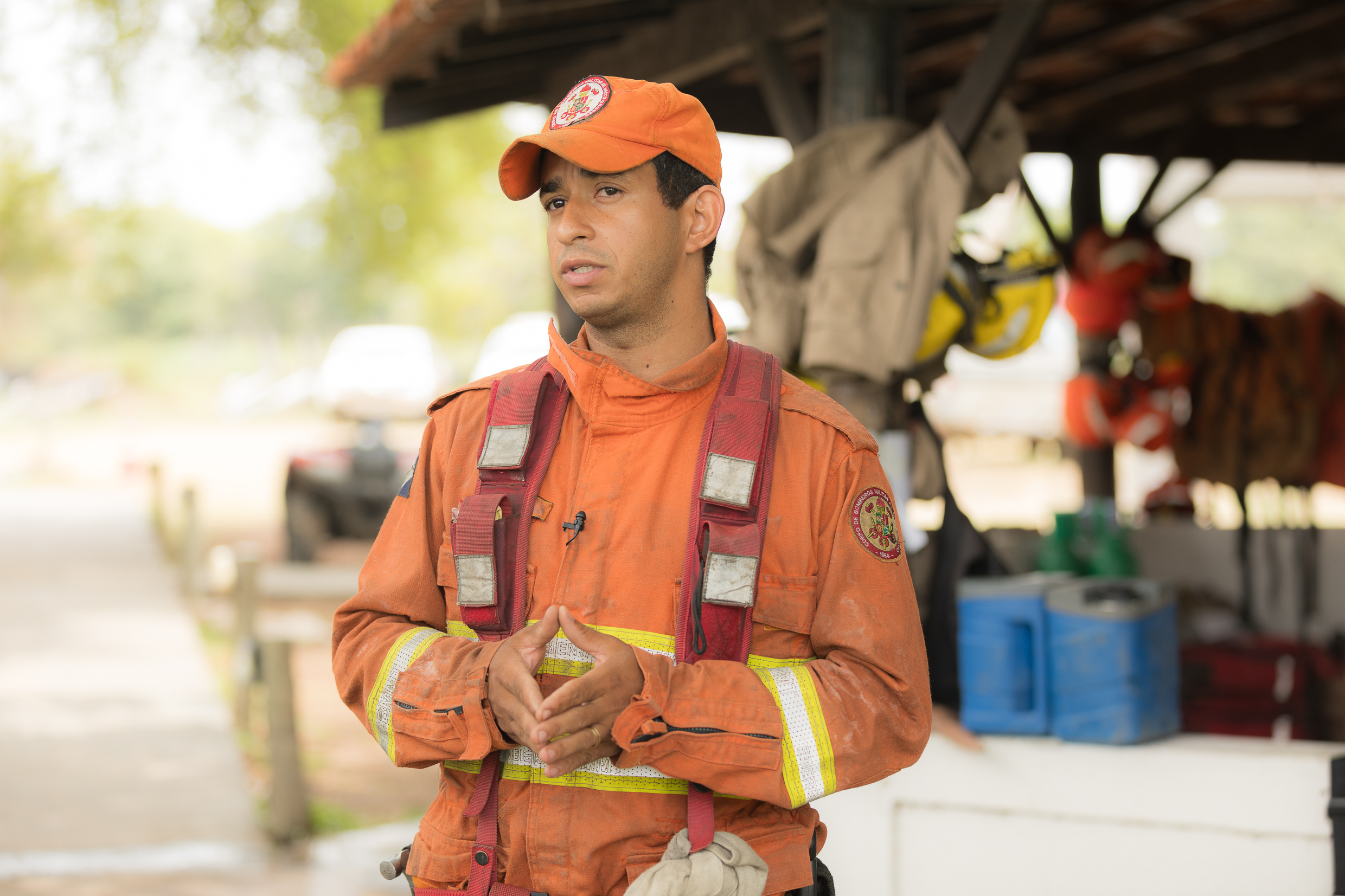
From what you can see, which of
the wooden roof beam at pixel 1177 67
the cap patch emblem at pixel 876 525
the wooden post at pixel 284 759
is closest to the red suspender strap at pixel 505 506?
the cap patch emblem at pixel 876 525

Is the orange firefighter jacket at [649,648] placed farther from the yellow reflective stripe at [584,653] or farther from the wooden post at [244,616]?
the wooden post at [244,616]

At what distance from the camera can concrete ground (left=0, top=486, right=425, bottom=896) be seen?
5.34m

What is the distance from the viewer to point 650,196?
1.90 m

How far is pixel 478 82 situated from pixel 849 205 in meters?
2.81

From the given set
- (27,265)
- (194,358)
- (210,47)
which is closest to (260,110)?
(210,47)

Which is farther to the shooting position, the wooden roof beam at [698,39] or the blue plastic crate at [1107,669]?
the wooden roof beam at [698,39]

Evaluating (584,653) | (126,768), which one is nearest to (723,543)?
(584,653)

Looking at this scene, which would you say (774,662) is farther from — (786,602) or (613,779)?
(613,779)

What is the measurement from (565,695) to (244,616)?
7.06 meters

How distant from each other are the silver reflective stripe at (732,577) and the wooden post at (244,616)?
20.6ft

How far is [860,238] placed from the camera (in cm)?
364

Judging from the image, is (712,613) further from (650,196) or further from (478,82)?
(478,82)

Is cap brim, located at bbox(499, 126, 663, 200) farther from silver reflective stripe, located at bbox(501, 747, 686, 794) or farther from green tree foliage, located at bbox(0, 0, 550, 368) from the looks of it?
green tree foliage, located at bbox(0, 0, 550, 368)

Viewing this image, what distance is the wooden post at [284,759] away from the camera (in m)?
5.76
